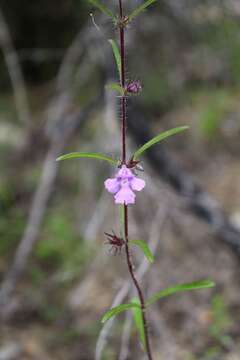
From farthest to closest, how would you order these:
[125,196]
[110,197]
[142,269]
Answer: [110,197] → [142,269] → [125,196]

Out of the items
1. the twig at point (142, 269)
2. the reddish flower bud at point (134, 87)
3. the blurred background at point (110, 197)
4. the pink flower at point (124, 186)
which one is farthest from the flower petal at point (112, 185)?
the twig at point (142, 269)

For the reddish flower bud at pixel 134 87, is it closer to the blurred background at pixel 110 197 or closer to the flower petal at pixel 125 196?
the flower petal at pixel 125 196

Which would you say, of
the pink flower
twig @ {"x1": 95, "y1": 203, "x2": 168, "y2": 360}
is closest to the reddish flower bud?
the pink flower

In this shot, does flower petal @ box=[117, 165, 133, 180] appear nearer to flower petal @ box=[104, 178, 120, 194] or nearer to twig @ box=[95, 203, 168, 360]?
flower petal @ box=[104, 178, 120, 194]

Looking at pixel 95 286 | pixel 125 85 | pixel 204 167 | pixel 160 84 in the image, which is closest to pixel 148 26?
pixel 160 84

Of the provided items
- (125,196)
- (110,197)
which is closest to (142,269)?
(110,197)

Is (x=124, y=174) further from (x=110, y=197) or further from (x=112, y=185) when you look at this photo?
(x=110, y=197)
